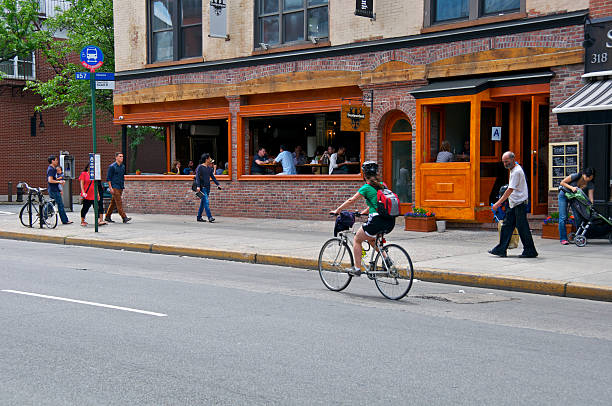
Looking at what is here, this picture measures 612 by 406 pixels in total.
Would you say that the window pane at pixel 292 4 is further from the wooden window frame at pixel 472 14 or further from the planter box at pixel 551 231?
the planter box at pixel 551 231

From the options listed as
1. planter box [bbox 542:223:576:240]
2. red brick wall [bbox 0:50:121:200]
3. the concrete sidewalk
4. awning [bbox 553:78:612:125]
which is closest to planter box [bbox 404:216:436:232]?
the concrete sidewalk

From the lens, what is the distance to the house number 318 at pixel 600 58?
14.8 meters

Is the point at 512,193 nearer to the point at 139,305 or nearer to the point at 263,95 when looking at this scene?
the point at 139,305

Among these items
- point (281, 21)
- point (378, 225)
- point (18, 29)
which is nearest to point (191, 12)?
point (281, 21)

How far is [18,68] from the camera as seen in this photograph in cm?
3738

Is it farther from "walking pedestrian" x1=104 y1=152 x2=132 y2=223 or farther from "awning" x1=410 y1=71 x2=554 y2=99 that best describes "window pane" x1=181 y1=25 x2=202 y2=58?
"awning" x1=410 y1=71 x2=554 y2=99

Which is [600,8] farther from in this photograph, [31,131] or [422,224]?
[31,131]

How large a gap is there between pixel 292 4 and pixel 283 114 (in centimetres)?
305

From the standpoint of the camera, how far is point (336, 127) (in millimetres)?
19938

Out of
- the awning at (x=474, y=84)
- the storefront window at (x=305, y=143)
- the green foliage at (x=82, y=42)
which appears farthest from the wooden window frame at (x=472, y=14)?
the green foliage at (x=82, y=42)

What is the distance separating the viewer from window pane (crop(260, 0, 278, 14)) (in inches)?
817

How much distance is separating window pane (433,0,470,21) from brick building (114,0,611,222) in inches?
1.3

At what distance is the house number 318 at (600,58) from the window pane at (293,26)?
8054 millimetres

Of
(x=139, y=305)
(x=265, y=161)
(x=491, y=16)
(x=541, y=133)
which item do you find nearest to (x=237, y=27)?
(x=265, y=161)
